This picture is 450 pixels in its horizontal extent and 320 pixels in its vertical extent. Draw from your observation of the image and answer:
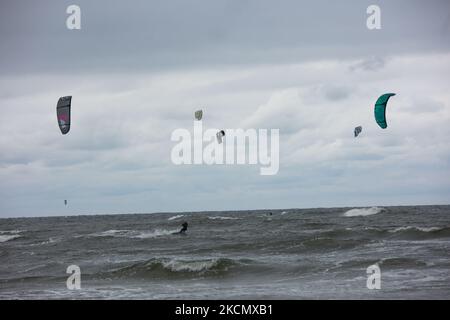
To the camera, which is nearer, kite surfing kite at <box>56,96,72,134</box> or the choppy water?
the choppy water

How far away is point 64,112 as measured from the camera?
69.2ft

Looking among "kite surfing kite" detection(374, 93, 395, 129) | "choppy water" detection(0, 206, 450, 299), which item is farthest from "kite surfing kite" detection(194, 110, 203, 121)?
"kite surfing kite" detection(374, 93, 395, 129)

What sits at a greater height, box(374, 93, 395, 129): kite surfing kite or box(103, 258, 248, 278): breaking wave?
box(374, 93, 395, 129): kite surfing kite

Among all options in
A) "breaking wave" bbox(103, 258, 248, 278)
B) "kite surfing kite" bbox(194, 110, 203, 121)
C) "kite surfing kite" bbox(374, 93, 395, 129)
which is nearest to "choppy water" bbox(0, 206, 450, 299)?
"breaking wave" bbox(103, 258, 248, 278)

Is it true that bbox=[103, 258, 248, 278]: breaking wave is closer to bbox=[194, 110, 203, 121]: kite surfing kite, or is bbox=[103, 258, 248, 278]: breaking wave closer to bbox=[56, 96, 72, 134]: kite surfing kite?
bbox=[56, 96, 72, 134]: kite surfing kite

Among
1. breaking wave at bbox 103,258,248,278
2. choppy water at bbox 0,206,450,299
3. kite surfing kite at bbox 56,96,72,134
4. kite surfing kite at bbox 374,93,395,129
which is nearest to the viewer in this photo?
choppy water at bbox 0,206,450,299

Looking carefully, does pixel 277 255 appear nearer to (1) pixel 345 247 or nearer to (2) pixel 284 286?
(1) pixel 345 247

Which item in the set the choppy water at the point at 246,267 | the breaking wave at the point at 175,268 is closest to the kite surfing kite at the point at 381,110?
the choppy water at the point at 246,267

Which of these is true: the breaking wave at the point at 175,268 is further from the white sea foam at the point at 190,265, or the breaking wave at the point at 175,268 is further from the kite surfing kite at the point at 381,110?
the kite surfing kite at the point at 381,110

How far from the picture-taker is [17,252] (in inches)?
1208

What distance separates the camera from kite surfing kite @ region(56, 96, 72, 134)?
21000 mm

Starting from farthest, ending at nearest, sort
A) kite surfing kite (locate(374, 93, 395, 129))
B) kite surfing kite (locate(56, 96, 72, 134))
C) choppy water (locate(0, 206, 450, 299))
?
kite surfing kite (locate(374, 93, 395, 129)) < kite surfing kite (locate(56, 96, 72, 134)) < choppy water (locate(0, 206, 450, 299))
